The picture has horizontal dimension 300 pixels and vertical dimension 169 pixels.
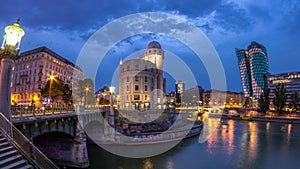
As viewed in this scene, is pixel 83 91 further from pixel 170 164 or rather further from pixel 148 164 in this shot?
pixel 170 164

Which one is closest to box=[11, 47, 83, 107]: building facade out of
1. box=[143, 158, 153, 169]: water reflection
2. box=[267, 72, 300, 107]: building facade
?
box=[143, 158, 153, 169]: water reflection

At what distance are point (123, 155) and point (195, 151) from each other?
1192 cm

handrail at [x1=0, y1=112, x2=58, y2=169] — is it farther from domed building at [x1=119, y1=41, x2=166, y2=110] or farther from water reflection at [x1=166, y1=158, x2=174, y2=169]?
domed building at [x1=119, y1=41, x2=166, y2=110]

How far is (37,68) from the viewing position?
66.7 metres

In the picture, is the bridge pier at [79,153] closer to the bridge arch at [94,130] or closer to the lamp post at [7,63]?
the bridge arch at [94,130]

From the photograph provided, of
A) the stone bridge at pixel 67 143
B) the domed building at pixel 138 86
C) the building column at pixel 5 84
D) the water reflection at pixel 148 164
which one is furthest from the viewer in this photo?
the domed building at pixel 138 86

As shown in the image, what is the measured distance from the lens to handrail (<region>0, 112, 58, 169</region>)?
945 centimetres

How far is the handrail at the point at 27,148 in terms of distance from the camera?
9445 mm

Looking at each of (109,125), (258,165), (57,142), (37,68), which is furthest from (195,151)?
(37,68)

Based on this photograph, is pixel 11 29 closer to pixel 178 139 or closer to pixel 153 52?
pixel 178 139

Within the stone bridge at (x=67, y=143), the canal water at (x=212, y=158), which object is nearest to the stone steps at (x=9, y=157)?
the stone bridge at (x=67, y=143)

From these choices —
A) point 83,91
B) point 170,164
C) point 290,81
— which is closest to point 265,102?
point 290,81

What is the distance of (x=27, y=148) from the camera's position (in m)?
9.64

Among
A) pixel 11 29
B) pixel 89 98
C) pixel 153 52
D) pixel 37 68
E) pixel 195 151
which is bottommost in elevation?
pixel 195 151
